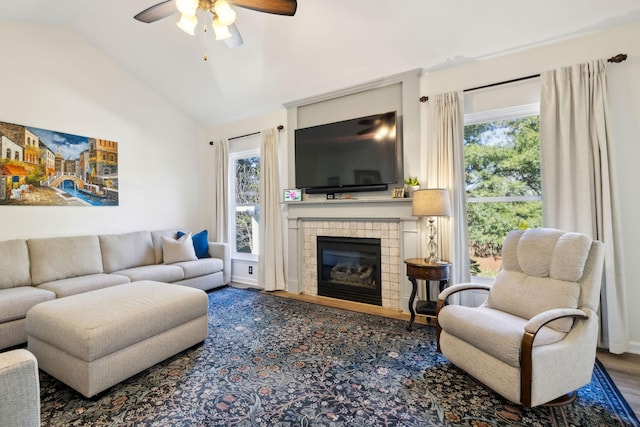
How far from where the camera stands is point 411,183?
3168mm

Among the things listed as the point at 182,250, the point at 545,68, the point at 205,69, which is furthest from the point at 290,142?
the point at 545,68

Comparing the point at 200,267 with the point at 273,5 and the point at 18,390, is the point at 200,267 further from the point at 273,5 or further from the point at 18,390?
the point at 273,5

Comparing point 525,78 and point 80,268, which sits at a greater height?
point 525,78

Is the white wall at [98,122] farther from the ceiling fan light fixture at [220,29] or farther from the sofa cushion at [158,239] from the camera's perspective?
the ceiling fan light fixture at [220,29]

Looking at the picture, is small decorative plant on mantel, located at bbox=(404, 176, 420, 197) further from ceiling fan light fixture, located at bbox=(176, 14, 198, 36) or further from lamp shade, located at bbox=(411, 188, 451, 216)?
ceiling fan light fixture, located at bbox=(176, 14, 198, 36)

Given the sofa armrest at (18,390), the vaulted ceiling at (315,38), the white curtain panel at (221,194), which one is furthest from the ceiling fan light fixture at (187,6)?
the white curtain panel at (221,194)

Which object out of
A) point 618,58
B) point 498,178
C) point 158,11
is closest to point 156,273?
point 158,11

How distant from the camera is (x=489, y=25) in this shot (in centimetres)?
263

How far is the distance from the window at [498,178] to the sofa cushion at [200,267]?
332 centimetres

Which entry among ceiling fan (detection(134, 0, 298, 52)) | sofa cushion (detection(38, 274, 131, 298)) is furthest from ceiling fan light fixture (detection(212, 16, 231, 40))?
sofa cushion (detection(38, 274, 131, 298))

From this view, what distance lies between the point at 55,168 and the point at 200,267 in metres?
2.02

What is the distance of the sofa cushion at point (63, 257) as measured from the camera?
299cm

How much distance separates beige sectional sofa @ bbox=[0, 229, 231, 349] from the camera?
8.04ft

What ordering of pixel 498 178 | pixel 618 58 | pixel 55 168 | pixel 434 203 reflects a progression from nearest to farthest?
1. pixel 618 58
2. pixel 434 203
3. pixel 498 178
4. pixel 55 168
